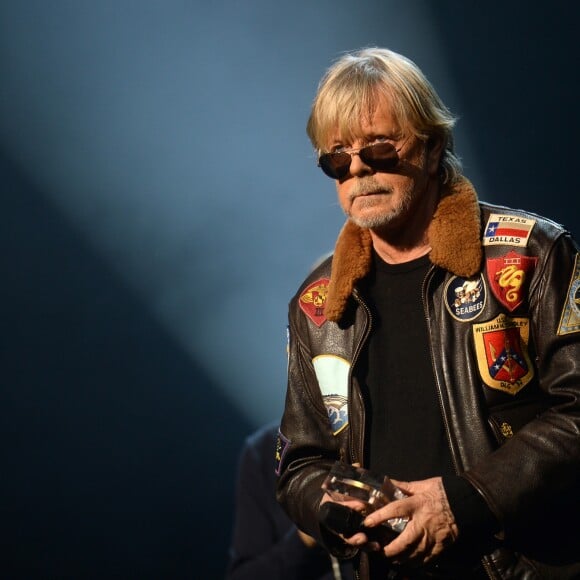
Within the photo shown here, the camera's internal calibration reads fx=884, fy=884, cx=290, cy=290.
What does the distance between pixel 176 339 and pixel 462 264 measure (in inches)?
112

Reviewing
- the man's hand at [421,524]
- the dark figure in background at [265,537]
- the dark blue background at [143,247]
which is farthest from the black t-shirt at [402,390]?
the dark blue background at [143,247]

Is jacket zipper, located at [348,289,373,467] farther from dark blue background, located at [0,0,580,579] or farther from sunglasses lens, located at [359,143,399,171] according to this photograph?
dark blue background, located at [0,0,580,579]

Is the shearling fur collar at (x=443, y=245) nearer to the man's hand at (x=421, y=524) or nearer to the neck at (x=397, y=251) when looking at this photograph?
the neck at (x=397, y=251)

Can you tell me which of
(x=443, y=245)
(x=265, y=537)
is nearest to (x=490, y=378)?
(x=443, y=245)

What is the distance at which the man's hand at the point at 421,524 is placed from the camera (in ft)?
6.37

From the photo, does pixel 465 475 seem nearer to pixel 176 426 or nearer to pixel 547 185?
pixel 547 185

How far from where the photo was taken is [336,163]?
235 cm

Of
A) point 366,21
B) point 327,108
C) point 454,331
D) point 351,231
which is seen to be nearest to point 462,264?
point 454,331

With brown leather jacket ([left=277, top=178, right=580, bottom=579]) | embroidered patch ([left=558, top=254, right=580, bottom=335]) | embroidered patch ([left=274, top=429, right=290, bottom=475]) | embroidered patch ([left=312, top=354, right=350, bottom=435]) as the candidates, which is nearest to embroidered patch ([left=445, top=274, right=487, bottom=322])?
brown leather jacket ([left=277, top=178, right=580, bottom=579])

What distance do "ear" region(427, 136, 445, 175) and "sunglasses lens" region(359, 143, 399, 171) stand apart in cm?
15

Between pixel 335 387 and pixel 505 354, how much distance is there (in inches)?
18.7

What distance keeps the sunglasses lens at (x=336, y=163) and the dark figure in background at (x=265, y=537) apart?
5.16 ft

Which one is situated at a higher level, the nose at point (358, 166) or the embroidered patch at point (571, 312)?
the nose at point (358, 166)

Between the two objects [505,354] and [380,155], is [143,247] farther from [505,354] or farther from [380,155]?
[505,354]
